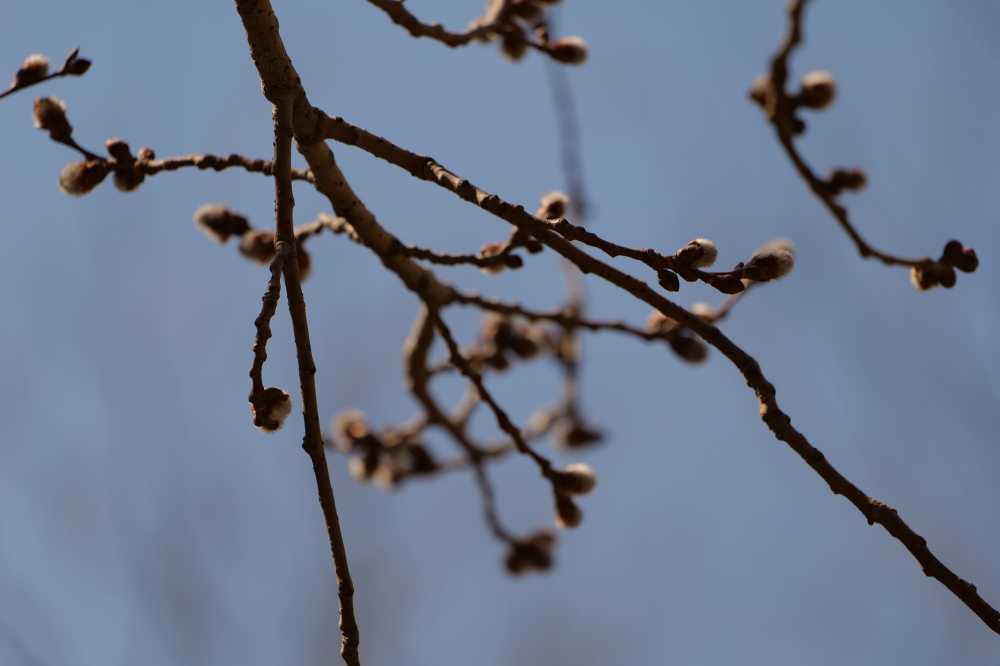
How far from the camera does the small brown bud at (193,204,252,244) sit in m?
2.66

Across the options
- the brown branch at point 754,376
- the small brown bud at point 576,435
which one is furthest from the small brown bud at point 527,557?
the brown branch at point 754,376

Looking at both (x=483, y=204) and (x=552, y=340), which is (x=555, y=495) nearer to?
(x=483, y=204)

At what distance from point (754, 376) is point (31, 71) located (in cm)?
145

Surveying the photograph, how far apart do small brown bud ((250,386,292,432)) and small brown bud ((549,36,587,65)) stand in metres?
1.47

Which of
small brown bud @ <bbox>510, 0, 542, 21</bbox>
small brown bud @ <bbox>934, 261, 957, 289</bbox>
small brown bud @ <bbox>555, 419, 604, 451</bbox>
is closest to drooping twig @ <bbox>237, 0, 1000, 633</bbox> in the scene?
small brown bud @ <bbox>934, 261, 957, 289</bbox>

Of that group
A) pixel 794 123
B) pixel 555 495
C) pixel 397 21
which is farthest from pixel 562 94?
pixel 555 495

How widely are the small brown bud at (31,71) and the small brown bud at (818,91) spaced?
198cm

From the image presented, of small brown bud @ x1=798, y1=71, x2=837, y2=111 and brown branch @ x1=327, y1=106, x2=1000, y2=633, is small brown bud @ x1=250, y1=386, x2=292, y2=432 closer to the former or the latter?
brown branch @ x1=327, y1=106, x2=1000, y2=633

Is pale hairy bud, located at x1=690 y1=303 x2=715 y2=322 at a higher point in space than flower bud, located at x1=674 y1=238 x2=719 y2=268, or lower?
higher

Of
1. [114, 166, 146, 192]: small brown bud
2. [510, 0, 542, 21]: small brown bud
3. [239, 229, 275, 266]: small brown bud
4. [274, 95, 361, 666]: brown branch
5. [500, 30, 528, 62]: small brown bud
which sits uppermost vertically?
[510, 0, 542, 21]: small brown bud

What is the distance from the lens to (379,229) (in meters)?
2.48

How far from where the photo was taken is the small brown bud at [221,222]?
8.73 feet

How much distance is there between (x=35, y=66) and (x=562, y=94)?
6.50 ft

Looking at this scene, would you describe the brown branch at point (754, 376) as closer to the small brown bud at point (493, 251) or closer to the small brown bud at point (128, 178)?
the small brown bud at point (493, 251)
